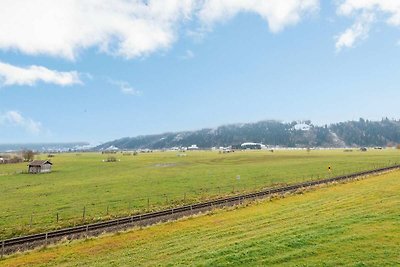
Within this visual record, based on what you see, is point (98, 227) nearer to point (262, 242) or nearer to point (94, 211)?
point (94, 211)

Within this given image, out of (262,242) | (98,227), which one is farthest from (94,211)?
(262,242)

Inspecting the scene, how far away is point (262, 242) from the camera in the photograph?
84.3 feet

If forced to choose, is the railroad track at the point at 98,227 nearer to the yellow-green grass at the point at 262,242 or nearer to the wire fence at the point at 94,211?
the yellow-green grass at the point at 262,242

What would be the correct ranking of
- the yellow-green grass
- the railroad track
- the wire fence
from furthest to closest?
the wire fence, the railroad track, the yellow-green grass

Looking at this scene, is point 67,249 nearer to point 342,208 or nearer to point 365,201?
point 342,208

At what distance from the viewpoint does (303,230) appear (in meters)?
27.8

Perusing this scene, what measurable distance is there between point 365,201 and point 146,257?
970 inches

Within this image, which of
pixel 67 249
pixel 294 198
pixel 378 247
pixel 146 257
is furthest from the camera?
pixel 294 198

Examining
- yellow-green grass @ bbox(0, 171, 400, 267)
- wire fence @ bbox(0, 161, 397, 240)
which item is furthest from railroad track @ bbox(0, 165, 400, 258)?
wire fence @ bbox(0, 161, 397, 240)

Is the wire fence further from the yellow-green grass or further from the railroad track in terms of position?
the yellow-green grass

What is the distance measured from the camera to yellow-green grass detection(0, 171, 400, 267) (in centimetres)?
2264

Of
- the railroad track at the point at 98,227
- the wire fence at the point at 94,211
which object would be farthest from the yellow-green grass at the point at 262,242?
the wire fence at the point at 94,211

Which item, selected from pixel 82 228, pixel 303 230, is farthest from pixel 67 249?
pixel 303 230

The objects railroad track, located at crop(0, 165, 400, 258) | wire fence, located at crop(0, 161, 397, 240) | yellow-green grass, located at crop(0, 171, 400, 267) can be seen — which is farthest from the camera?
wire fence, located at crop(0, 161, 397, 240)
